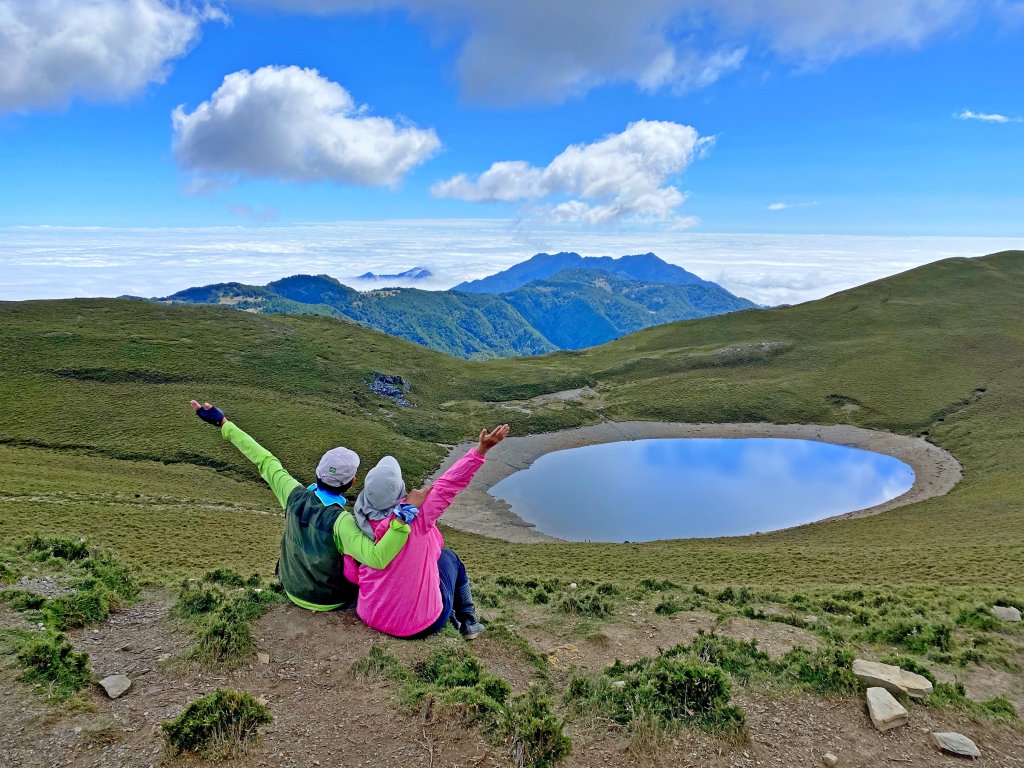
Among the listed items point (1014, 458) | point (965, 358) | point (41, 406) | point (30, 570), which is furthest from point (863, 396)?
point (41, 406)

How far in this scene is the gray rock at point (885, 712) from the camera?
7.22 m

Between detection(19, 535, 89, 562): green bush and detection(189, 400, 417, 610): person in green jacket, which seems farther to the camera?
detection(19, 535, 89, 562): green bush

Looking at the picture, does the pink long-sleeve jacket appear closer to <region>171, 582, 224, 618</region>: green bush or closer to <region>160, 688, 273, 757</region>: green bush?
<region>160, 688, 273, 757</region>: green bush

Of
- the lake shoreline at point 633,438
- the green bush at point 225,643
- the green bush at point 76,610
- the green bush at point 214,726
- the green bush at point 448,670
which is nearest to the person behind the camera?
the green bush at point 214,726

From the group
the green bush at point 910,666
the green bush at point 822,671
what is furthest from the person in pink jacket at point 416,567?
the green bush at point 910,666

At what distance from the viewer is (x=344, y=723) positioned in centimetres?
671

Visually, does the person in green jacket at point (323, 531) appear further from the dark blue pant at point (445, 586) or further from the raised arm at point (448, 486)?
the dark blue pant at point (445, 586)

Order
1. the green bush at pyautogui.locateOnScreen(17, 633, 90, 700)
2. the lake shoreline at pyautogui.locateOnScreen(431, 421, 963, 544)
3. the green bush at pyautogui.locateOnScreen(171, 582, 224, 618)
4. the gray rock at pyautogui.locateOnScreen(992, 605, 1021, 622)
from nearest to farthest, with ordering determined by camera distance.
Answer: the green bush at pyautogui.locateOnScreen(17, 633, 90, 700) < the green bush at pyautogui.locateOnScreen(171, 582, 224, 618) < the gray rock at pyautogui.locateOnScreen(992, 605, 1021, 622) < the lake shoreline at pyautogui.locateOnScreen(431, 421, 963, 544)

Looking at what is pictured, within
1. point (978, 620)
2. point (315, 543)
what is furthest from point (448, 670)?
point (978, 620)

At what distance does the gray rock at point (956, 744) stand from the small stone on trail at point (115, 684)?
10613 mm

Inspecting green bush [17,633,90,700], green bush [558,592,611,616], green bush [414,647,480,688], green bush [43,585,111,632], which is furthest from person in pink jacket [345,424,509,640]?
green bush [43,585,111,632]

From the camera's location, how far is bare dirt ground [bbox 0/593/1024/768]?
610 cm

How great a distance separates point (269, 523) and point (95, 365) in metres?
56.5

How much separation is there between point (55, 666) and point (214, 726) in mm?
3232
